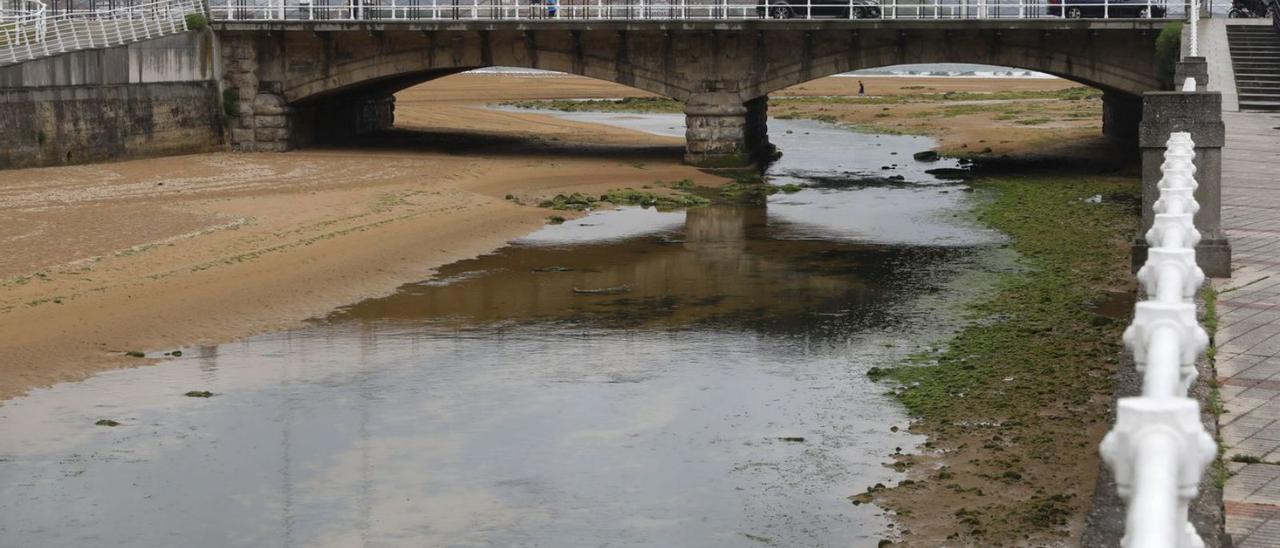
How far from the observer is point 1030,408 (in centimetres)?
1631

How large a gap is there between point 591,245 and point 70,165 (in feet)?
49.5

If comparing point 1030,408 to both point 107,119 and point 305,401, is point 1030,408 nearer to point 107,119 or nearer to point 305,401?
point 305,401

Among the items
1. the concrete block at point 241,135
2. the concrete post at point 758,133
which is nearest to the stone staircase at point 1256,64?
the concrete post at point 758,133

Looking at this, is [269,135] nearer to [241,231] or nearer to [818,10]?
[818,10]

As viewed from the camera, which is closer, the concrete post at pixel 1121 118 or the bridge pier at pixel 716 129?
the bridge pier at pixel 716 129

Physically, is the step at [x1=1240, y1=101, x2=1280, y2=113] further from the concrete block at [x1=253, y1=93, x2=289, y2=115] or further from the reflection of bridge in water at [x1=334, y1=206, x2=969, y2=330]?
the concrete block at [x1=253, y1=93, x2=289, y2=115]

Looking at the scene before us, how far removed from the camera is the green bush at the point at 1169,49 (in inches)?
1411

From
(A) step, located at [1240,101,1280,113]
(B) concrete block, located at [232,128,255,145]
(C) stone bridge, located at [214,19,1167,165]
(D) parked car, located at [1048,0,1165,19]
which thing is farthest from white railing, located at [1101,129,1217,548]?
(B) concrete block, located at [232,128,255,145]

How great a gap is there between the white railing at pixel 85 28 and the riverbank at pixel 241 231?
306cm

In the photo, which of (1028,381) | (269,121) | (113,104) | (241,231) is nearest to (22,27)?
(113,104)

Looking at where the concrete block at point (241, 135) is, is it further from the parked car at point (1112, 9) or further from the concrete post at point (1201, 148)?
the concrete post at point (1201, 148)

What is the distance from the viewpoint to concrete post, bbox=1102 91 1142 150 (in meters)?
48.3

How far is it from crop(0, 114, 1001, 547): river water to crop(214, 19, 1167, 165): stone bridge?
14.6 metres

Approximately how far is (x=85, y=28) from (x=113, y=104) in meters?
3.01
